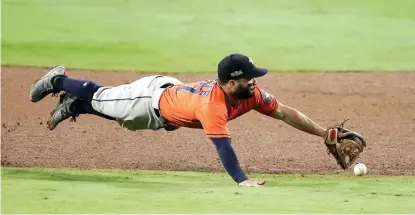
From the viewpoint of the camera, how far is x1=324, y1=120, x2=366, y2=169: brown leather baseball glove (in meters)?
7.81

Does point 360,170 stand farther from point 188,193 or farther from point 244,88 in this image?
point 188,193

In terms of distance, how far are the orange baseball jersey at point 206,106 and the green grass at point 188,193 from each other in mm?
414

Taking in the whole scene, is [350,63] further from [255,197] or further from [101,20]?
[255,197]

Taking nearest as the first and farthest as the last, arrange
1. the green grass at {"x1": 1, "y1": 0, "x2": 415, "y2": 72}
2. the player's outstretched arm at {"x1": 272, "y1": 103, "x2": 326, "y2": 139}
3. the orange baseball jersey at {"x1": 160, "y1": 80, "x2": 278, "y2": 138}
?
the orange baseball jersey at {"x1": 160, "y1": 80, "x2": 278, "y2": 138}
the player's outstretched arm at {"x1": 272, "y1": 103, "x2": 326, "y2": 139}
the green grass at {"x1": 1, "y1": 0, "x2": 415, "y2": 72}

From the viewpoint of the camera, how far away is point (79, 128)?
411 inches

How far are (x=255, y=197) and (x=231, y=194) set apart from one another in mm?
229

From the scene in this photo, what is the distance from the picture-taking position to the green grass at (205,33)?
13844 mm

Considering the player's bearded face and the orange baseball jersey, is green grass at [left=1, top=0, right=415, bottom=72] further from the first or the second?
the player's bearded face

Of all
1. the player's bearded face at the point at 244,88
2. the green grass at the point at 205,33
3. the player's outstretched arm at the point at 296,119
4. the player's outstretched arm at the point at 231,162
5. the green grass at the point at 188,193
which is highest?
the green grass at the point at 205,33

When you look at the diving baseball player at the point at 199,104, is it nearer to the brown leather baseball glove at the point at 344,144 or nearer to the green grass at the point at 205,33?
the brown leather baseball glove at the point at 344,144

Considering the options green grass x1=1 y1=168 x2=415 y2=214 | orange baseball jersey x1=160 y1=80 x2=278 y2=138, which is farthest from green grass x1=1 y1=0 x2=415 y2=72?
orange baseball jersey x1=160 y1=80 x2=278 y2=138

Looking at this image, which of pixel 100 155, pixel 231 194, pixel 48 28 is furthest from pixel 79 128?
pixel 48 28

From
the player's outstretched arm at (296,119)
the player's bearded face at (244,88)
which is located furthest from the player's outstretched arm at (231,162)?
the player's outstretched arm at (296,119)

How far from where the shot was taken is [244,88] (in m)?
7.26
